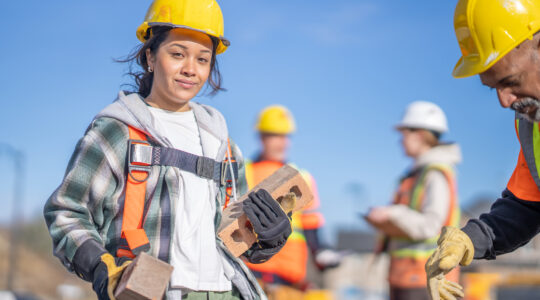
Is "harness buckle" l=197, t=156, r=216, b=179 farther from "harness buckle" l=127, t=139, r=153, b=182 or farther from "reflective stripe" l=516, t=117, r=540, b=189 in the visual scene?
"reflective stripe" l=516, t=117, r=540, b=189

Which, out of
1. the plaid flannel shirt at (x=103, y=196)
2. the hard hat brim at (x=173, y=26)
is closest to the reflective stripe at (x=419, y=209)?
the hard hat brim at (x=173, y=26)

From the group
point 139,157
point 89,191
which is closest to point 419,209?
point 139,157

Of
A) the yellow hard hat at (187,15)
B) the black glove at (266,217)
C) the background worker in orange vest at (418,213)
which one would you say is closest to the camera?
the black glove at (266,217)

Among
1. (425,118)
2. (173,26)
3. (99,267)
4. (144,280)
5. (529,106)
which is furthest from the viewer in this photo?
(425,118)

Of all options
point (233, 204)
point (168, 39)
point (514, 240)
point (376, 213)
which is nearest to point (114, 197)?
point (233, 204)

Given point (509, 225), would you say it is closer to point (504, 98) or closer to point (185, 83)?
point (504, 98)

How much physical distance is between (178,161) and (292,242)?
3.73m

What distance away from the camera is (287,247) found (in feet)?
20.2

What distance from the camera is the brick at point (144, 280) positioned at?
2.12m

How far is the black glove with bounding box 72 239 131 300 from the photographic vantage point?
7.32 feet

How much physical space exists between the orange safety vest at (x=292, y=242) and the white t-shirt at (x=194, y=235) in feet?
11.1

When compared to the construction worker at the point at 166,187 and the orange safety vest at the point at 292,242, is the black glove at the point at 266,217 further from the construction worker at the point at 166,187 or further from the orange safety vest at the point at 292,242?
the orange safety vest at the point at 292,242

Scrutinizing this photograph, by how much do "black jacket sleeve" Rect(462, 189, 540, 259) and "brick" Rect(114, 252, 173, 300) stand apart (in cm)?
152

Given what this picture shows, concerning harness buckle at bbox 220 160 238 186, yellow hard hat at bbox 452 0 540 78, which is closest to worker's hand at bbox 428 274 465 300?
yellow hard hat at bbox 452 0 540 78
